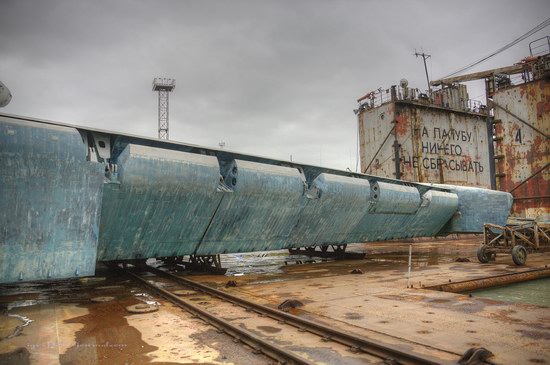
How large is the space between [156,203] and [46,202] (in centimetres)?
226

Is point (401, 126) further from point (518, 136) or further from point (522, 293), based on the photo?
point (522, 293)

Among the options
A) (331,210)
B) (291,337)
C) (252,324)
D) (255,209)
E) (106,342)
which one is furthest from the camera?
(331,210)

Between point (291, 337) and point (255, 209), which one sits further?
point (255, 209)

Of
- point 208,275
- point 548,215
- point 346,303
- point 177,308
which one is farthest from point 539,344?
point 548,215

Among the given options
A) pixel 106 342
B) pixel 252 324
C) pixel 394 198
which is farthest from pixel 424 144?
pixel 106 342

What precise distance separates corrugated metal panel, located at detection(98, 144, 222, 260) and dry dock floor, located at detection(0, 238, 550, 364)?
45.3 inches

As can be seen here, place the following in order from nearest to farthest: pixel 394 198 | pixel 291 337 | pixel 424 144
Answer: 1. pixel 291 337
2. pixel 394 198
3. pixel 424 144

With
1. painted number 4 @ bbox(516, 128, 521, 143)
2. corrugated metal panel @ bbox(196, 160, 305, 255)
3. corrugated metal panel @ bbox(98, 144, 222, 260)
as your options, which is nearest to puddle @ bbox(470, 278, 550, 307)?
corrugated metal panel @ bbox(196, 160, 305, 255)

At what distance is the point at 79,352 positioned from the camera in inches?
166

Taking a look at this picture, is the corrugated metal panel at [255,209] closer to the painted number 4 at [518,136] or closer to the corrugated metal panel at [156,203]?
the corrugated metal panel at [156,203]

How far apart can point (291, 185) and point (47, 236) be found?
6.15 m

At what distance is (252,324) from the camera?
531cm

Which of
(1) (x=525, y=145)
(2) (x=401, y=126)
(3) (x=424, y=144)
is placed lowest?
(1) (x=525, y=145)

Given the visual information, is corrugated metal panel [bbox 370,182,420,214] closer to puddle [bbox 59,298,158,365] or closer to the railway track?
the railway track
